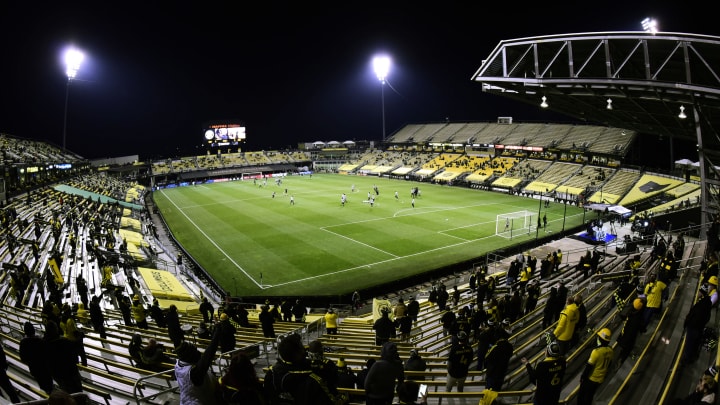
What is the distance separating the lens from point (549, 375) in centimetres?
520

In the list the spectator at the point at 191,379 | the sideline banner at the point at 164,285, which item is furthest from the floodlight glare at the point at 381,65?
the spectator at the point at 191,379

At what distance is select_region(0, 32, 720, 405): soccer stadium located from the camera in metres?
6.32

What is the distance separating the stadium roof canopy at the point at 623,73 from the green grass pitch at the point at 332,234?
41.9ft

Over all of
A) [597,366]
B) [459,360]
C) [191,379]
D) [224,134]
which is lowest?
[459,360]

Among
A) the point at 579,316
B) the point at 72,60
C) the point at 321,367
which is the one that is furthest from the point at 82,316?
the point at 72,60

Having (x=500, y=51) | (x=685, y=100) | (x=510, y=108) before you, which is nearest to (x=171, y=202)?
(x=500, y=51)

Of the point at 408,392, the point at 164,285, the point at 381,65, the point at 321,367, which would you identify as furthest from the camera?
the point at 381,65

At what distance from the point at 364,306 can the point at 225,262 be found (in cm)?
1182

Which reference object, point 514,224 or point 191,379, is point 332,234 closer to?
point 514,224

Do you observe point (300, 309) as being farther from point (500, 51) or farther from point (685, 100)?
point (685, 100)

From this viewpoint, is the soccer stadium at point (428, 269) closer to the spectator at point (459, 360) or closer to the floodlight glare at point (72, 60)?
the spectator at point (459, 360)

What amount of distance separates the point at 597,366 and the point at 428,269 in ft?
60.9

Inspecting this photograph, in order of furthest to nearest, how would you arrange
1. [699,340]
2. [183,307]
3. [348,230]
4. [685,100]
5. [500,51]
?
[348,230]
[183,307]
[500,51]
[685,100]
[699,340]

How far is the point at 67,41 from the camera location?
185 feet
